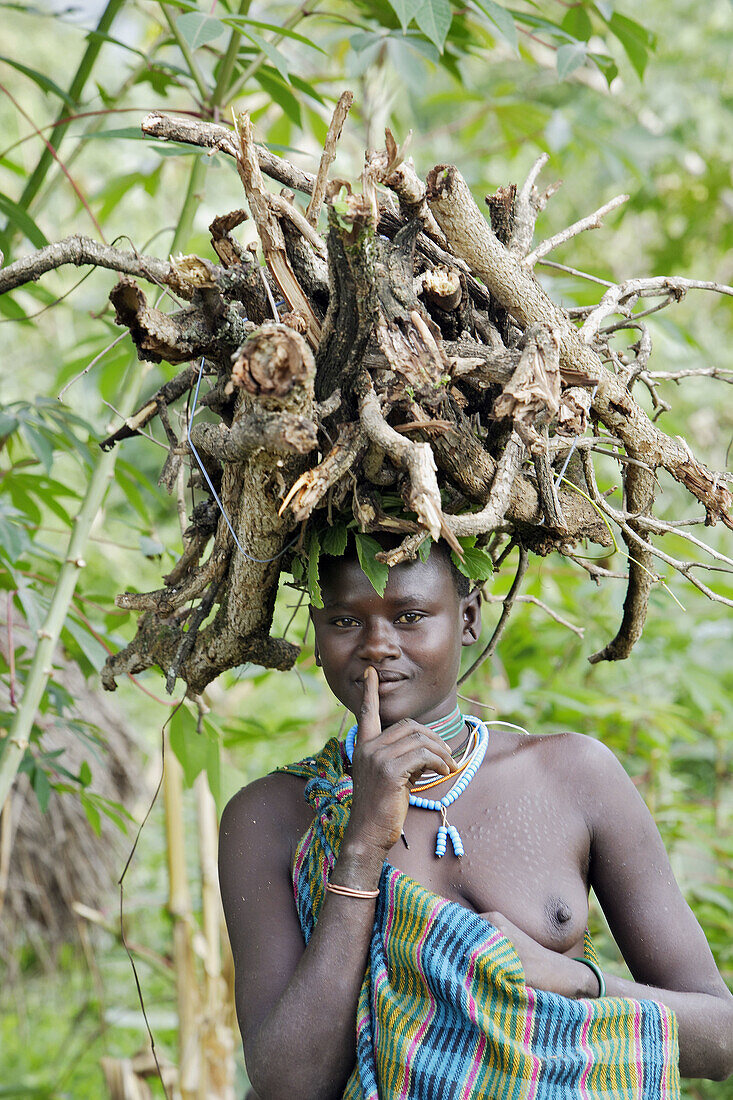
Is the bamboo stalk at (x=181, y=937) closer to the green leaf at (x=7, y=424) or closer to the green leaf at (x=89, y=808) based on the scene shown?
the green leaf at (x=89, y=808)

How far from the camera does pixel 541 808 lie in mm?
1363

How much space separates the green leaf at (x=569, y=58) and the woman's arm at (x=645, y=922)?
1.19 metres

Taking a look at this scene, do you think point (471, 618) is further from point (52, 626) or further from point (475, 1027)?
point (52, 626)

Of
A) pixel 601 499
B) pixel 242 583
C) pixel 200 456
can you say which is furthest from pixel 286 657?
pixel 601 499

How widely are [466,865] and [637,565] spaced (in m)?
0.52

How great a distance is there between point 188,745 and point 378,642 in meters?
0.78

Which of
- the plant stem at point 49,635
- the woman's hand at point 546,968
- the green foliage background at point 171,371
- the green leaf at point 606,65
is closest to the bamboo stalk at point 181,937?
the green foliage background at point 171,371

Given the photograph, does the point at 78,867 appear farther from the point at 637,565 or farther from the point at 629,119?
the point at 629,119

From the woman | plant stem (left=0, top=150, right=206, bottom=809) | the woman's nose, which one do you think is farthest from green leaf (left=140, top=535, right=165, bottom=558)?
→ the woman's nose

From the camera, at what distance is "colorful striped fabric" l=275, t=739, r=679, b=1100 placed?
3.69ft

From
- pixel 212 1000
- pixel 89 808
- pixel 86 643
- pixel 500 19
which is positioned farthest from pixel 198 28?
pixel 212 1000

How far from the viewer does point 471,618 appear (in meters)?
1.47

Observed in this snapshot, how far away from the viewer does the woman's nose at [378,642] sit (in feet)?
4.11

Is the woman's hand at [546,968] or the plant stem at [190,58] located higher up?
the plant stem at [190,58]
